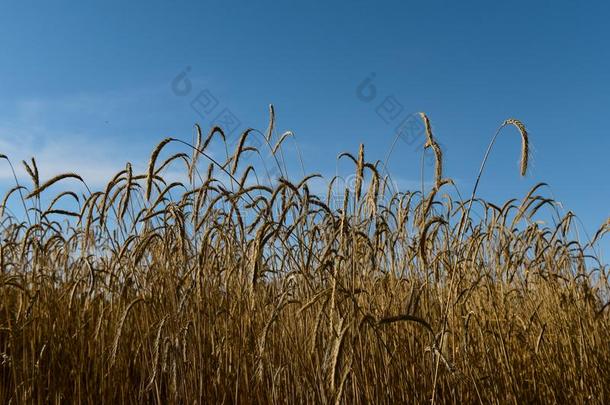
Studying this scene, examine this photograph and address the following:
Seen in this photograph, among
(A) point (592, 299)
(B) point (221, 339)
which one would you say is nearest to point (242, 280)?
(B) point (221, 339)

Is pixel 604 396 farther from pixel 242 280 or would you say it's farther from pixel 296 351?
pixel 242 280

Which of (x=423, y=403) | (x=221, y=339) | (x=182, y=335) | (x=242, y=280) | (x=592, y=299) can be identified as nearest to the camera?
(x=423, y=403)

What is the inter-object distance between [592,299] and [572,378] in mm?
823

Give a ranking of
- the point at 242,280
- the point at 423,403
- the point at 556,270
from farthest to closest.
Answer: the point at 556,270
the point at 242,280
the point at 423,403

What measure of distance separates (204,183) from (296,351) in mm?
907

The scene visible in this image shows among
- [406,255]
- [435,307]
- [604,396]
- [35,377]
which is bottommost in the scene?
[604,396]

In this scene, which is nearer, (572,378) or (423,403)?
(423,403)

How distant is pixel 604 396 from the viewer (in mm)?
3258

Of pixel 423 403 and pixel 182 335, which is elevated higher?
pixel 182 335

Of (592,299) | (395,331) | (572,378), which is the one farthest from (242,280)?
(592,299)

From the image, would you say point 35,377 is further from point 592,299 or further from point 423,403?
point 592,299

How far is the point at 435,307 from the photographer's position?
11.2ft

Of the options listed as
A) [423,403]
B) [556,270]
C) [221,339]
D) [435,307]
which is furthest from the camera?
[556,270]

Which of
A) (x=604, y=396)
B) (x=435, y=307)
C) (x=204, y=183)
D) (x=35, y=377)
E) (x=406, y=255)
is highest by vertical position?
(x=204, y=183)
